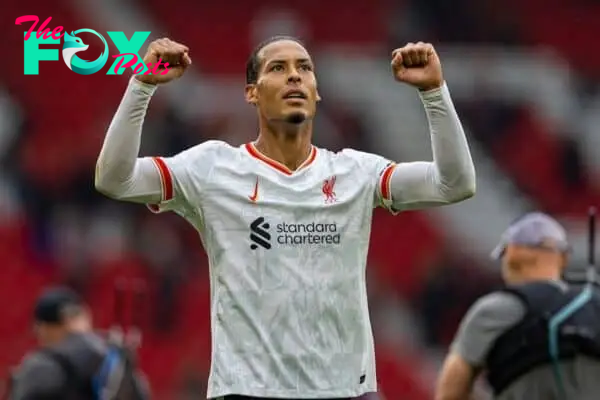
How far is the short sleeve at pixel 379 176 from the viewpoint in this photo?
529cm

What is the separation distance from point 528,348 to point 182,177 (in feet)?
7.49

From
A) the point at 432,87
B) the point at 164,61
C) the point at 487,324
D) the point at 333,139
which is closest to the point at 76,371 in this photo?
the point at 487,324

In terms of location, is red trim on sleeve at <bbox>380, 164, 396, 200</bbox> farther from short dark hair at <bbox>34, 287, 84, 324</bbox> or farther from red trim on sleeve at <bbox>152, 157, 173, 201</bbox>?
short dark hair at <bbox>34, 287, 84, 324</bbox>

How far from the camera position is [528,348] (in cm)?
694

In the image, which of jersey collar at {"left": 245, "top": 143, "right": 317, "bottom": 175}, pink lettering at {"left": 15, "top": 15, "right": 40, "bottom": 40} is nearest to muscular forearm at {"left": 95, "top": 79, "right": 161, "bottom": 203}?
jersey collar at {"left": 245, "top": 143, "right": 317, "bottom": 175}

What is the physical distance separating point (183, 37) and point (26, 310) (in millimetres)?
3314

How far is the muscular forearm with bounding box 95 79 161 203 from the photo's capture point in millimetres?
5039

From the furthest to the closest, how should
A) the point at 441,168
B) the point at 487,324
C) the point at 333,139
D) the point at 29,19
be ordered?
1. the point at 29,19
2. the point at 333,139
3. the point at 487,324
4. the point at 441,168

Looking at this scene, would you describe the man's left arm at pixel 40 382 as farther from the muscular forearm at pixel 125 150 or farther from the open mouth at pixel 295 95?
the open mouth at pixel 295 95

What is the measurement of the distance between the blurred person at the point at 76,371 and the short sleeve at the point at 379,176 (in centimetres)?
408

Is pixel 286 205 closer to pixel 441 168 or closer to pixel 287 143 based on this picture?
pixel 287 143

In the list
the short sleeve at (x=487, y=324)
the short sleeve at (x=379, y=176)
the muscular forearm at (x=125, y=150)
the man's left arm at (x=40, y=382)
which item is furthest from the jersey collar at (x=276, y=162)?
the man's left arm at (x=40, y=382)

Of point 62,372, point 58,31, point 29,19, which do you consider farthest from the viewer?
point 29,19

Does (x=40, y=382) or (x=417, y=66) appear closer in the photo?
(x=417, y=66)
